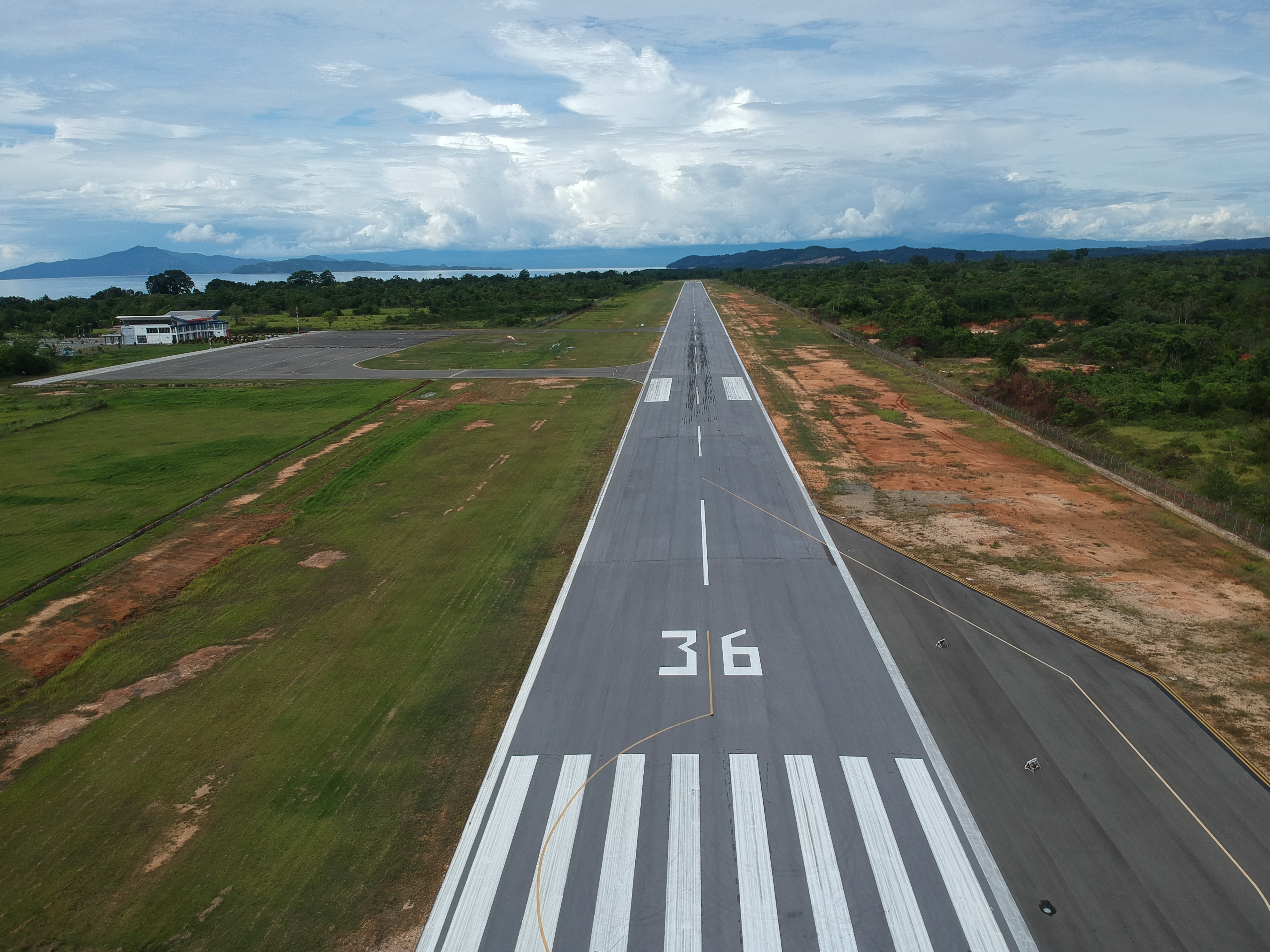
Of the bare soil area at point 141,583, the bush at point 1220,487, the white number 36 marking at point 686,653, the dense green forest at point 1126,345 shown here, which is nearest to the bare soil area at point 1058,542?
the bush at point 1220,487

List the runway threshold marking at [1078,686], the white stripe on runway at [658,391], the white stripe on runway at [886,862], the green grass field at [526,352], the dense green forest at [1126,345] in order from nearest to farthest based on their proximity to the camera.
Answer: the white stripe on runway at [886,862]
the runway threshold marking at [1078,686]
the dense green forest at [1126,345]
the white stripe on runway at [658,391]
the green grass field at [526,352]

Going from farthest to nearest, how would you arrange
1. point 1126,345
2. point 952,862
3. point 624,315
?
1. point 624,315
2. point 1126,345
3. point 952,862

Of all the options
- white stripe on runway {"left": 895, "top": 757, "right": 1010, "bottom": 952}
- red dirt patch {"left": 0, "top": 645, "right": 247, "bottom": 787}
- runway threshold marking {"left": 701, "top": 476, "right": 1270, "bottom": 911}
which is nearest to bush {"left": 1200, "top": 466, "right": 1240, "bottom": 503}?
runway threshold marking {"left": 701, "top": 476, "right": 1270, "bottom": 911}

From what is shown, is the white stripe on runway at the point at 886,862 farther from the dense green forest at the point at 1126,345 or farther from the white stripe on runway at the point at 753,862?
the dense green forest at the point at 1126,345

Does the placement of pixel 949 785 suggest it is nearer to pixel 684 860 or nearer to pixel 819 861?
pixel 819 861

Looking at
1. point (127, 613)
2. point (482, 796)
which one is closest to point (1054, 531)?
point (482, 796)

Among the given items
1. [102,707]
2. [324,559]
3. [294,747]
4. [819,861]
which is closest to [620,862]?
[819,861]
